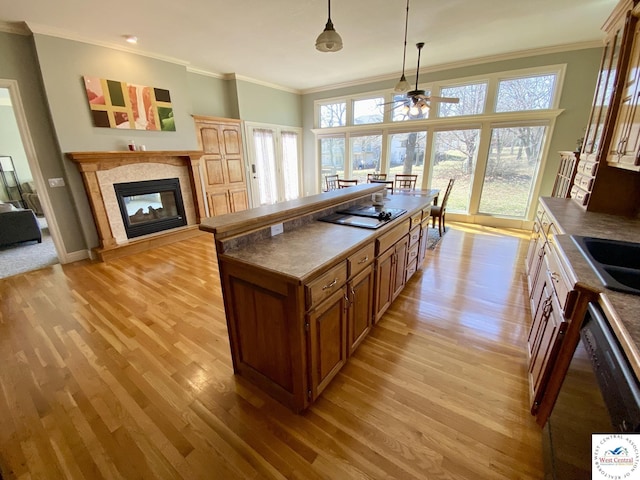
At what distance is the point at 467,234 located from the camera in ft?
16.0

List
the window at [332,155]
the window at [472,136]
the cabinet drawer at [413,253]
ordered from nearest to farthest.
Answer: the cabinet drawer at [413,253]
the window at [472,136]
the window at [332,155]

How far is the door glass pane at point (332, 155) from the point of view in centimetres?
704

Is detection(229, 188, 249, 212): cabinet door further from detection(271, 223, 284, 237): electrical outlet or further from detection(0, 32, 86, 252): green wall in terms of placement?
detection(271, 223, 284, 237): electrical outlet

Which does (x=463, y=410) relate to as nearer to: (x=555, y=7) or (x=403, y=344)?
(x=403, y=344)

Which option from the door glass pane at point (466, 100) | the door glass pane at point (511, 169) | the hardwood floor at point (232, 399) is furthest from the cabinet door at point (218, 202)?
the door glass pane at point (511, 169)

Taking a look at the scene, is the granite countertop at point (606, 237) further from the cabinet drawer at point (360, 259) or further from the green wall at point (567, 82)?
the green wall at point (567, 82)

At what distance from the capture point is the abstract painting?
375cm

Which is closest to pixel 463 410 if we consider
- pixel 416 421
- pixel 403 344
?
pixel 416 421

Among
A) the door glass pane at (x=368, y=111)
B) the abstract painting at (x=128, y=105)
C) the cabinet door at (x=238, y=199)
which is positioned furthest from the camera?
the door glass pane at (x=368, y=111)

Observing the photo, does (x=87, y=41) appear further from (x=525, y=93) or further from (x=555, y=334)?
(x=525, y=93)

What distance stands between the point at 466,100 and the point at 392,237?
15.0 ft

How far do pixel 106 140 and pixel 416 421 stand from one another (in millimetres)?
5120

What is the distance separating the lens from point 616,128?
2.04 metres

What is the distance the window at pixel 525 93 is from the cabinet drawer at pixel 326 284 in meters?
5.34
